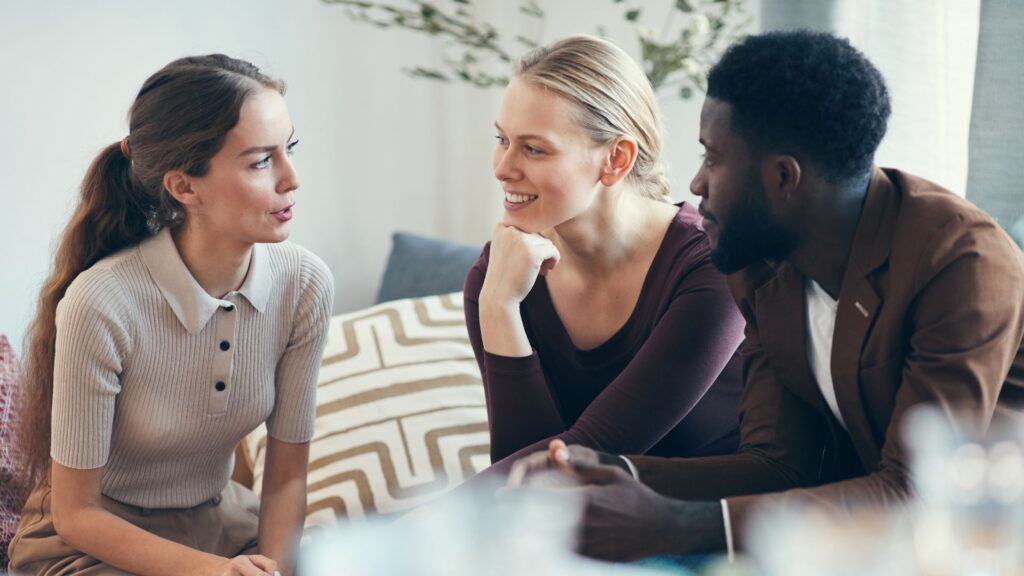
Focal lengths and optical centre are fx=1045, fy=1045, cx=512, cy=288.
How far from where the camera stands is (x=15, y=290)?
2035 mm

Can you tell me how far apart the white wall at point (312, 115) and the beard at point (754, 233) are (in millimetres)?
1203

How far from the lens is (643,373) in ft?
4.49

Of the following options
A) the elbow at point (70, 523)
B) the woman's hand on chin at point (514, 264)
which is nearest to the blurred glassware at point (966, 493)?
the woman's hand on chin at point (514, 264)

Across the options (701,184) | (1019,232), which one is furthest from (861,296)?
(1019,232)

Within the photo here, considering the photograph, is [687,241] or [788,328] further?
[687,241]

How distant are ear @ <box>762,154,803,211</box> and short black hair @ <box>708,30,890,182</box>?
0.04ft

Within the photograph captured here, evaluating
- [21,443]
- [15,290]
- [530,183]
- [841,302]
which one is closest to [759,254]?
[841,302]

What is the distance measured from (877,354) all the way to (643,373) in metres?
0.35

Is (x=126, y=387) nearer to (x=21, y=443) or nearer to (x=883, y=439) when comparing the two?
(x=21, y=443)

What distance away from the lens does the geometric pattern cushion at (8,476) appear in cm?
155

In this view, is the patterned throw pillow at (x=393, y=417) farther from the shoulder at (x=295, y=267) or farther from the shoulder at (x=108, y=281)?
the shoulder at (x=108, y=281)

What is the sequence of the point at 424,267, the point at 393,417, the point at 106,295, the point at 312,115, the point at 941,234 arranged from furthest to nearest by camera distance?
the point at 312,115, the point at 424,267, the point at 393,417, the point at 106,295, the point at 941,234

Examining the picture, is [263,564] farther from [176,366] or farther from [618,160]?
[618,160]

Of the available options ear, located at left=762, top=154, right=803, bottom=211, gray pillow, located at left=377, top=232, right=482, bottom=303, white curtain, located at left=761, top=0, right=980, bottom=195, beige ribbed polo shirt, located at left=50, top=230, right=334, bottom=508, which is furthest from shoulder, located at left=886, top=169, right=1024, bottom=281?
gray pillow, located at left=377, top=232, right=482, bottom=303
